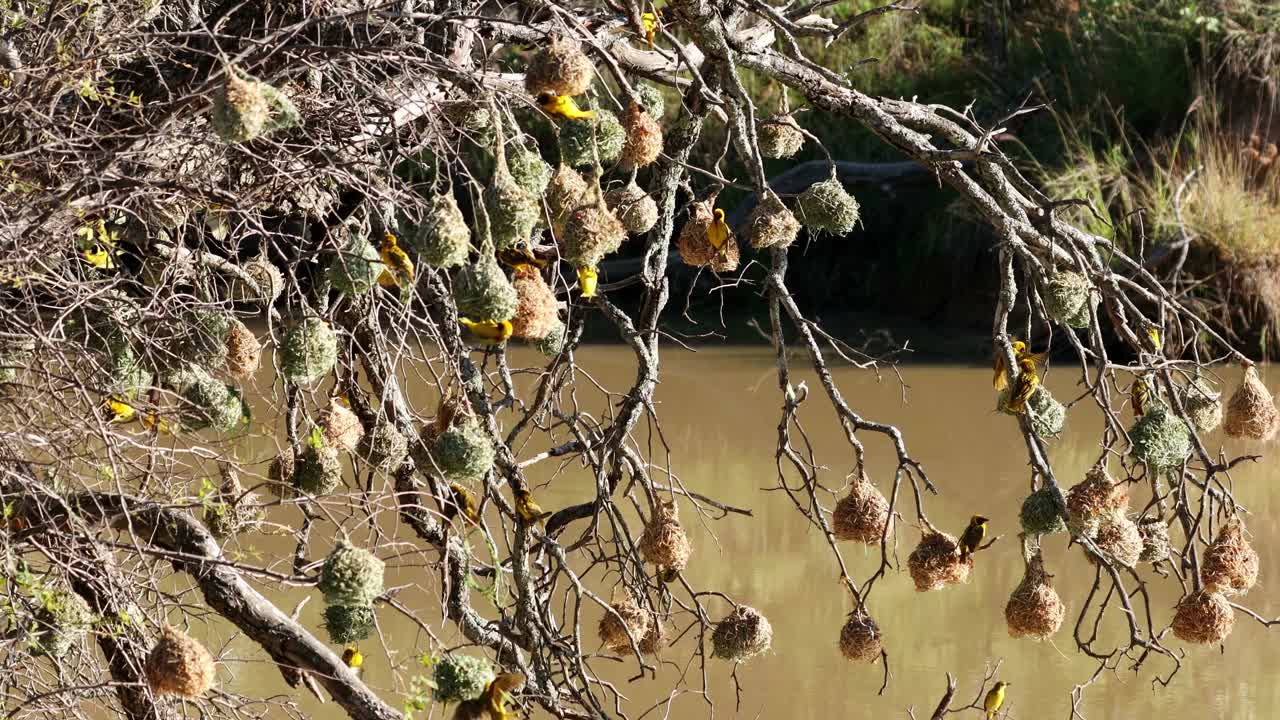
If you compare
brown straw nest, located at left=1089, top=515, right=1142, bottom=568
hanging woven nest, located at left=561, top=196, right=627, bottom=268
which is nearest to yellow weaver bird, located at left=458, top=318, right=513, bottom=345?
hanging woven nest, located at left=561, top=196, right=627, bottom=268

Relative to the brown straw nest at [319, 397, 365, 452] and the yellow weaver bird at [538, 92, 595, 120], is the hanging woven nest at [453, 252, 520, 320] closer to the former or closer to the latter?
the yellow weaver bird at [538, 92, 595, 120]

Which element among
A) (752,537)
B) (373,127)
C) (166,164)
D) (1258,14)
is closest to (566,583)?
(752,537)

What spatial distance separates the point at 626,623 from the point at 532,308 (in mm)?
686

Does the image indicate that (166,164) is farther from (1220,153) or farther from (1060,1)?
(1060,1)

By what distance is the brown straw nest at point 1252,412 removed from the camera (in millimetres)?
2234

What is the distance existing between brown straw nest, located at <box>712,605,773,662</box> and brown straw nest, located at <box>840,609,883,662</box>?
4.5 inches

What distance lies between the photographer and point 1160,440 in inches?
77.9

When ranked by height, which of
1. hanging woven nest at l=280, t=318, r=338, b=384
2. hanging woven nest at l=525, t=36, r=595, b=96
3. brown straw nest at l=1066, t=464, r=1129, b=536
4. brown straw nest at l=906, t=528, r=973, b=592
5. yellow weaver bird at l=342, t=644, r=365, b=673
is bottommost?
yellow weaver bird at l=342, t=644, r=365, b=673

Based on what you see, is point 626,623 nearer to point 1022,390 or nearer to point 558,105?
point 1022,390

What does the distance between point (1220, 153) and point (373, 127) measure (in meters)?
6.53

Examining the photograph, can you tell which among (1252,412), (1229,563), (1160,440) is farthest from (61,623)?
(1252,412)

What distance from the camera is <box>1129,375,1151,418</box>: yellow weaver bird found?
2.17 m

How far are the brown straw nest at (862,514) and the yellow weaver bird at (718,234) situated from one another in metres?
0.37

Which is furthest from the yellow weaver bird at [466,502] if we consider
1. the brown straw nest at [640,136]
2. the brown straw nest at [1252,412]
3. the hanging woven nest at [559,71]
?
the brown straw nest at [1252,412]
